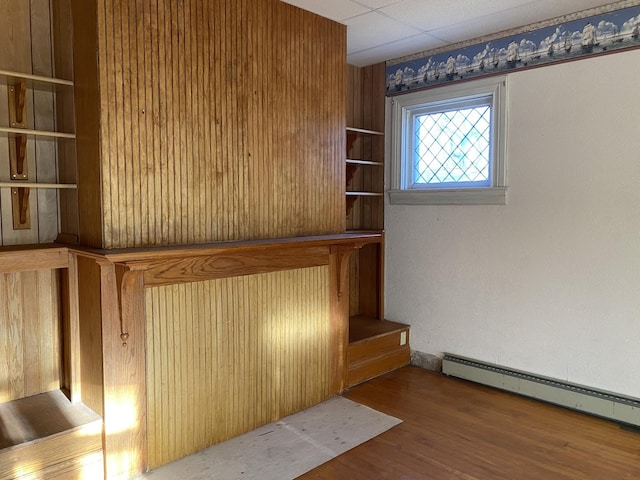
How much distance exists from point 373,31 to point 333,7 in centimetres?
51

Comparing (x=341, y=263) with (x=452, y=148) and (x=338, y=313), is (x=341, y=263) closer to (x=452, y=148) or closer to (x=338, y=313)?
(x=338, y=313)

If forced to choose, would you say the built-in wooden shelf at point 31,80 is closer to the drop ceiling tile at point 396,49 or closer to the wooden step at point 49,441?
the wooden step at point 49,441

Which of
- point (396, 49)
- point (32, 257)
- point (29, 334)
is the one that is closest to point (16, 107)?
point (32, 257)

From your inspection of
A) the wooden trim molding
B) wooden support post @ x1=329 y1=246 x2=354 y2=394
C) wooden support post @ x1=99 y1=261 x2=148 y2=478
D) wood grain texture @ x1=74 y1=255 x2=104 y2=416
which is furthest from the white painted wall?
wood grain texture @ x1=74 y1=255 x2=104 y2=416

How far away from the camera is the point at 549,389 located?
11.2 feet

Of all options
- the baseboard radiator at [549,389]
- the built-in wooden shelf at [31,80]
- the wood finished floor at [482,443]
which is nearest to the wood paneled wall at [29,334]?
the built-in wooden shelf at [31,80]

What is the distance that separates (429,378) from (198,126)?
2695 mm

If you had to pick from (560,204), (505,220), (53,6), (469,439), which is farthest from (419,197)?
(53,6)

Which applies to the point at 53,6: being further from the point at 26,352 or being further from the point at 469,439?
the point at 469,439

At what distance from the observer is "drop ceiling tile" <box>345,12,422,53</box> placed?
3326 mm

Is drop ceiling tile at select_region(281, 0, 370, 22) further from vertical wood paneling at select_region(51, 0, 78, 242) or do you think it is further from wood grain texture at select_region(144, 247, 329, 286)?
wood grain texture at select_region(144, 247, 329, 286)

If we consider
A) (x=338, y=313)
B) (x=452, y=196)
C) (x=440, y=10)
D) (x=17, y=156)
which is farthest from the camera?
(x=452, y=196)

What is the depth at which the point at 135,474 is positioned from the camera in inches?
99.0

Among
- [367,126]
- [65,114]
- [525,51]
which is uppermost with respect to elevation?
[525,51]
